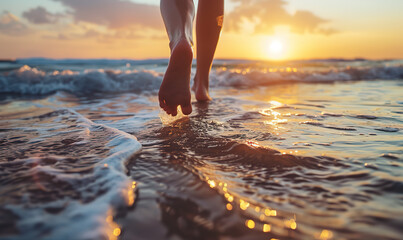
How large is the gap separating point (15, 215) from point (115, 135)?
0.68 m

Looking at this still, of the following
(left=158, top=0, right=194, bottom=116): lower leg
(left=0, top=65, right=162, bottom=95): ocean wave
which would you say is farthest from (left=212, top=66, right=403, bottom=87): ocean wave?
(left=158, top=0, right=194, bottom=116): lower leg

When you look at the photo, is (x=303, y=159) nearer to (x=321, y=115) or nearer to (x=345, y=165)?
(x=345, y=165)

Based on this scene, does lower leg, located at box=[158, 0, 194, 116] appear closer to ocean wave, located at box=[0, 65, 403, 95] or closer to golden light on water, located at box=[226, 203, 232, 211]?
golden light on water, located at box=[226, 203, 232, 211]

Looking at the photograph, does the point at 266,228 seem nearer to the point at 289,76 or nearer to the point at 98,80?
the point at 98,80

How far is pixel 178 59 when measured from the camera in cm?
142

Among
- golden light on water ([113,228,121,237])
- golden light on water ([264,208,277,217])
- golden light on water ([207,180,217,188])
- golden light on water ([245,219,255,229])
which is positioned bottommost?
golden light on water ([113,228,121,237])

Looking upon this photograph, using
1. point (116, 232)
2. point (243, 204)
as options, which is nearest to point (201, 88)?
point (243, 204)

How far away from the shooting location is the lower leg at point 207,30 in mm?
2109

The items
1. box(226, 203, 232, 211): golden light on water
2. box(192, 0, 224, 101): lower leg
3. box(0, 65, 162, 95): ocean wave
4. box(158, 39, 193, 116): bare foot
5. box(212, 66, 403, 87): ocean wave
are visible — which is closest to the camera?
box(226, 203, 232, 211): golden light on water

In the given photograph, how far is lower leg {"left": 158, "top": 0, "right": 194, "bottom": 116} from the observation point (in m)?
1.42

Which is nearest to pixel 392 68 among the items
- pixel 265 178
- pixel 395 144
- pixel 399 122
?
pixel 399 122

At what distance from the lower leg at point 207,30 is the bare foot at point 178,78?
83 centimetres

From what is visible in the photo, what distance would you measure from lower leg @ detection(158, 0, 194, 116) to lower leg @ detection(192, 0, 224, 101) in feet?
1.97

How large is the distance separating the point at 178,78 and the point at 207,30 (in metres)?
0.93
